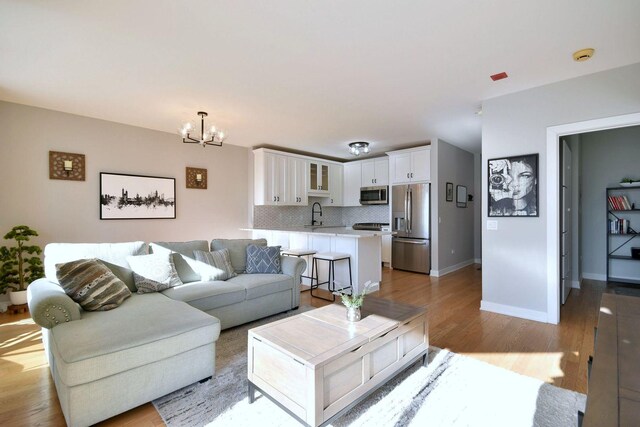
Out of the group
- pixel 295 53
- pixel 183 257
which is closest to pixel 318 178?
pixel 183 257

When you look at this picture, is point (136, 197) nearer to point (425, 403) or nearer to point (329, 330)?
point (329, 330)

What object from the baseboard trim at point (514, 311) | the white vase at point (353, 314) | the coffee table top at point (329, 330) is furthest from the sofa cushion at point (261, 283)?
the baseboard trim at point (514, 311)

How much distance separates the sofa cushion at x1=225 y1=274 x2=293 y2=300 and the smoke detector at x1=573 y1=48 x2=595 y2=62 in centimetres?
356

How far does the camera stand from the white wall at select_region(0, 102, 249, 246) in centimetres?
386

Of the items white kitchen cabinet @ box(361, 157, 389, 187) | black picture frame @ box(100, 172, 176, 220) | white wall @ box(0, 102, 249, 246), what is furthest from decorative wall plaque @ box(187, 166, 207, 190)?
white kitchen cabinet @ box(361, 157, 389, 187)

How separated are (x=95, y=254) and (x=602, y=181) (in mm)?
7357

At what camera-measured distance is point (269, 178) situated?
613cm

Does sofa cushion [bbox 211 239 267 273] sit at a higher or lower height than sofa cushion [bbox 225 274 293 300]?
higher

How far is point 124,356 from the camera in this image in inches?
71.1

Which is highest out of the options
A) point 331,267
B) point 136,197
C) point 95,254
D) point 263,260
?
point 136,197

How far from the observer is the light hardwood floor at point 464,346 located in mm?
1938

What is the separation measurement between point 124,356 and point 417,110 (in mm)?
4080

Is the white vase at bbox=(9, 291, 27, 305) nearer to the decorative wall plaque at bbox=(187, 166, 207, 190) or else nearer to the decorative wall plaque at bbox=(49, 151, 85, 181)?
the decorative wall plaque at bbox=(49, 151, 85, 181)

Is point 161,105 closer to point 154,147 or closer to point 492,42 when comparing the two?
point 154,147
